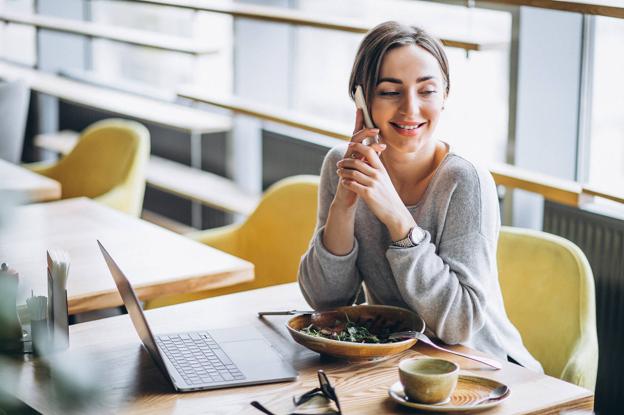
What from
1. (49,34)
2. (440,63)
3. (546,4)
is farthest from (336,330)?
(49,34)

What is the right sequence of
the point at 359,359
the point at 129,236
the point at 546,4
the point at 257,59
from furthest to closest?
the point at 257,59
the point at 129,236
the point at 546,4
the point at 359,359

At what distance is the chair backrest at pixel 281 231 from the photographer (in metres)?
2.89

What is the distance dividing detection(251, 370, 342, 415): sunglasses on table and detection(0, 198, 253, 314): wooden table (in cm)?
78

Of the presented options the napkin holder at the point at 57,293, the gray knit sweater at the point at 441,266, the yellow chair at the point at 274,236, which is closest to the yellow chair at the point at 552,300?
Answer: the gray knit sweater at the point at 441,266

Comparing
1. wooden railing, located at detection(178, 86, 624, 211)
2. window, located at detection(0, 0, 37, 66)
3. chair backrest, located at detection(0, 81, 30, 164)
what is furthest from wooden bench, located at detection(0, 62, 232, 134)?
wooden railing, located at detection(178, 86, 624, 211)

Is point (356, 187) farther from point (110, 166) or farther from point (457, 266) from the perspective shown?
point (110, 166)

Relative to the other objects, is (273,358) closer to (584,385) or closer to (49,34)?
(584,385)

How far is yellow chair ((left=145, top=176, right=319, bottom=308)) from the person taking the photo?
2.89 meters

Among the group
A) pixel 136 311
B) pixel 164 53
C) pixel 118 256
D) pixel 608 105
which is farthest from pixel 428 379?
pixel 164 53

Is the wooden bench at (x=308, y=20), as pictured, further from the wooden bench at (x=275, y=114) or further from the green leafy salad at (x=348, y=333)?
the green leafy salad at (x=348, y=333)

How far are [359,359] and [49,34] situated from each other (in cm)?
538

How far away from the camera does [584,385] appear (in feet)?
6.77

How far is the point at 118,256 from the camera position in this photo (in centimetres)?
257

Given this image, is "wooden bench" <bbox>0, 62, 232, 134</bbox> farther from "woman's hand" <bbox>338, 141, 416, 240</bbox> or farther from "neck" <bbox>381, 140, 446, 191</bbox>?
"woman's hand" <bbox>338, 141, 416, 240</bbox>
